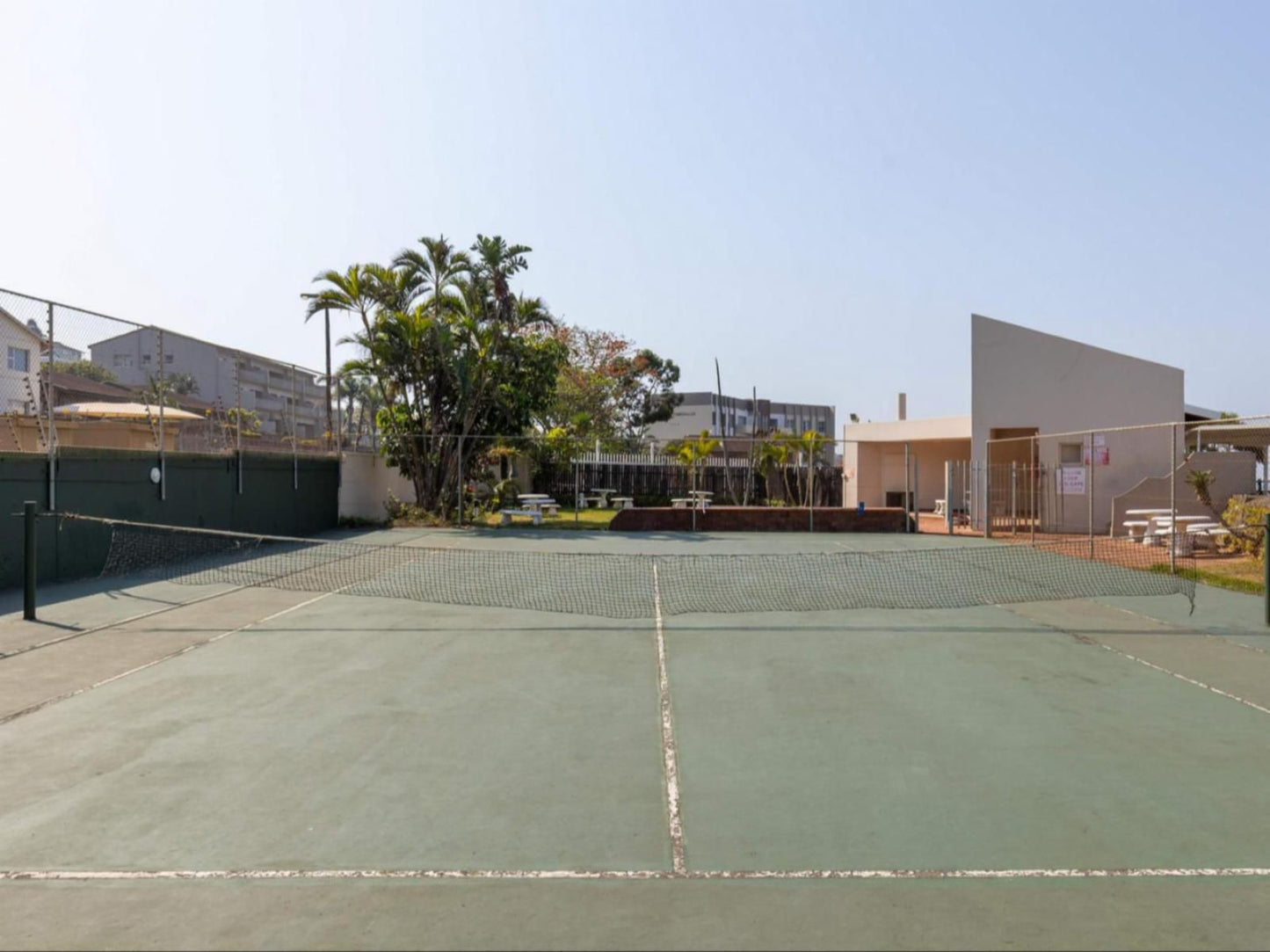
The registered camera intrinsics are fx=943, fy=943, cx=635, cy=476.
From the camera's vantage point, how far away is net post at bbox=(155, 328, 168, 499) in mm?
15961

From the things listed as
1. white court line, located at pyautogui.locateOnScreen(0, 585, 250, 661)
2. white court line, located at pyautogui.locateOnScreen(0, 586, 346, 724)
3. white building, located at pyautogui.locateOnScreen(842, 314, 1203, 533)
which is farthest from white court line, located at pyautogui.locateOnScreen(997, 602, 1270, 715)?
white building, located at pyautogui.locateOnScreen(842, 314, 1203, 533)

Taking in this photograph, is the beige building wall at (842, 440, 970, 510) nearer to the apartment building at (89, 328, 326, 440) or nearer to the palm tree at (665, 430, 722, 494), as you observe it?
the palm tree at (665, 430, 722, 494)

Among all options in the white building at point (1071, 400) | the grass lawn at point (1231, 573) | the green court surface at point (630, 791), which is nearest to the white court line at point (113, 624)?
the green court surface at point (630, 791)

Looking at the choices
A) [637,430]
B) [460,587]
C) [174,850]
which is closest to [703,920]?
[174,850]

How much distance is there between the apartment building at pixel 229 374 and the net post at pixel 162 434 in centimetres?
10

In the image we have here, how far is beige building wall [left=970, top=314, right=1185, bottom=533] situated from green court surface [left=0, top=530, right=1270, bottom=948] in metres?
17.1

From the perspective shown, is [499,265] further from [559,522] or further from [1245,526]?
[1245,526]

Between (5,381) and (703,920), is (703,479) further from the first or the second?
(703,920)

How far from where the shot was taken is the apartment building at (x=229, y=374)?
595 inches

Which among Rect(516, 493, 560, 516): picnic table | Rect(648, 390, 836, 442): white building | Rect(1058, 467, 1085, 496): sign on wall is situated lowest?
Rect(516, 493, 560, 516): picnic table

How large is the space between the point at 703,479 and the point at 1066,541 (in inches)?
645

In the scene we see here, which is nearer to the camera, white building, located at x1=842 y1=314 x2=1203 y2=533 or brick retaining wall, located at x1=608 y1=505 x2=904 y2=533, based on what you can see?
white building, located at x1=842 y1=314 x2=1203 y2=533

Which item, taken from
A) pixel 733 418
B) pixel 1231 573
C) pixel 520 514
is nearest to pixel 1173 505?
pixel 1231 573

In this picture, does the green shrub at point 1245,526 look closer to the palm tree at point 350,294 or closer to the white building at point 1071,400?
the white building at point 1071,400
